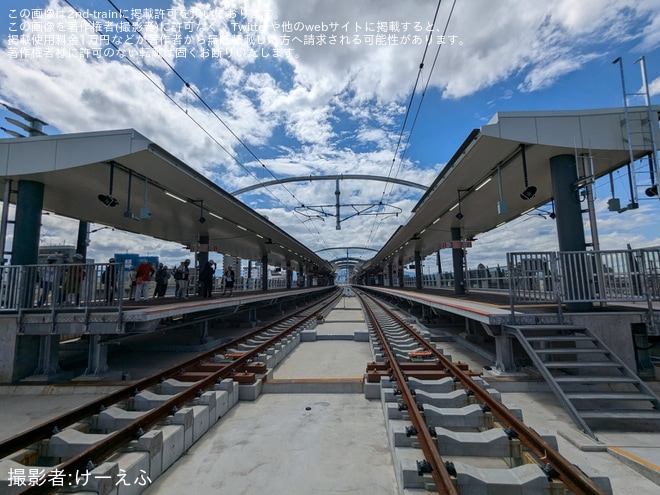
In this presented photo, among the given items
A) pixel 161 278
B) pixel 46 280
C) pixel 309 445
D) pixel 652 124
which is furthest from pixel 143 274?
pixel 652 124

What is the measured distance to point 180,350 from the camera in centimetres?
989

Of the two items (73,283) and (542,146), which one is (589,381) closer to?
(542,146)

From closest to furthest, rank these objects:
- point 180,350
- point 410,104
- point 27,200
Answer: point 27,200 → point 180,350 → point 410,104

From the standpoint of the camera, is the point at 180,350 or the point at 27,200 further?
the point at 180,350

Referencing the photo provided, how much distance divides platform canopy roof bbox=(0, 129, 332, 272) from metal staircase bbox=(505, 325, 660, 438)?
904cm

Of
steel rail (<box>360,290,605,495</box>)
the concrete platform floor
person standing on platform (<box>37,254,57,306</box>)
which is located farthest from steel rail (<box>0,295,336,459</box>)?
steel rail (<box>360,290,605,495</box>)

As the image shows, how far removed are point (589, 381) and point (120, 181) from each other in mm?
11743

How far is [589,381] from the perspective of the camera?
207 inches

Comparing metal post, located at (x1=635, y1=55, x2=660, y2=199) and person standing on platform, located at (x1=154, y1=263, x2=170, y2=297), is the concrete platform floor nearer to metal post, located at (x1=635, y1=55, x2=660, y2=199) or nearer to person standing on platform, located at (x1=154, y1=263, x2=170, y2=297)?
metal post, located at (x1=635, y1=55, x2=660, y2=199)

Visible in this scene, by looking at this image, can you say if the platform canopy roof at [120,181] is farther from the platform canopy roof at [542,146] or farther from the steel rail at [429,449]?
the platform canopy roof at [542,146]

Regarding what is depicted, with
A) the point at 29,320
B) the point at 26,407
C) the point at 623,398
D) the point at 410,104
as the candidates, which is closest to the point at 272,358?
the point at 26,407

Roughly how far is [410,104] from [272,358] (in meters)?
8.47

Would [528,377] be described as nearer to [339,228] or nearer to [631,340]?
[631,340]

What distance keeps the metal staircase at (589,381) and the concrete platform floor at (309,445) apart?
239 millimetres
